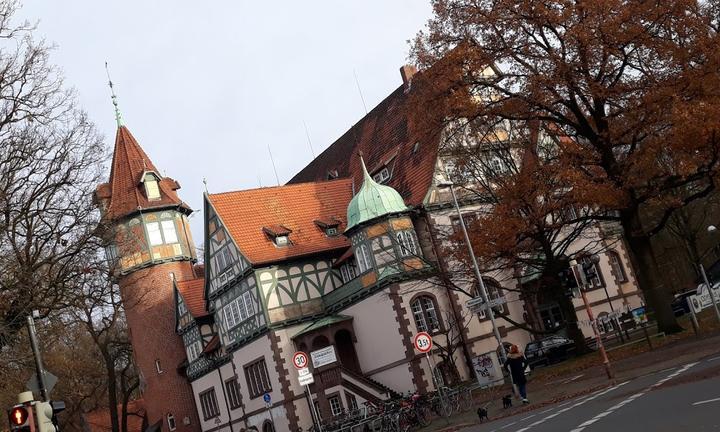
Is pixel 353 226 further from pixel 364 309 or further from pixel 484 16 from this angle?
pixel 484 16

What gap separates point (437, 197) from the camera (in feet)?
130

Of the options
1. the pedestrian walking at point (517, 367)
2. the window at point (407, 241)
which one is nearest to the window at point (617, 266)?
the window at point (407, 241)

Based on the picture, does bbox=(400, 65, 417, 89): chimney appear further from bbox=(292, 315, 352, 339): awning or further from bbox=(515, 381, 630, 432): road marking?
bbox=(515, 381, 630, 432): road marking

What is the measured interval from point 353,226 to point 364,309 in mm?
3918

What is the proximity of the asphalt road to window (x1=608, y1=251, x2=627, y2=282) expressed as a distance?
25.2 m

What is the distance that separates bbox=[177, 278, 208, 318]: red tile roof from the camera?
51.2 m

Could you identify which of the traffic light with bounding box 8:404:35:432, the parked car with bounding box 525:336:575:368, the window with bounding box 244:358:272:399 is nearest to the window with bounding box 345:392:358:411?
the window with bounding box 244:358:272:399

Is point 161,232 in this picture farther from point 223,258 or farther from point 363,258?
point 363,258

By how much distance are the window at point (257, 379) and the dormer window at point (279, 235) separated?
583 cm

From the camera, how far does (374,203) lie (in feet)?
128

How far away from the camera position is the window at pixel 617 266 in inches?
1746

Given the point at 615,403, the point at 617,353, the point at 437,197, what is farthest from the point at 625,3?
the point at 437,197

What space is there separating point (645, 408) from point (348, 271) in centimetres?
2924

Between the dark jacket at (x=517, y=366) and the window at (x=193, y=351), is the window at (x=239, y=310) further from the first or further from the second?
the dark jacket at (x=517, y=366)
